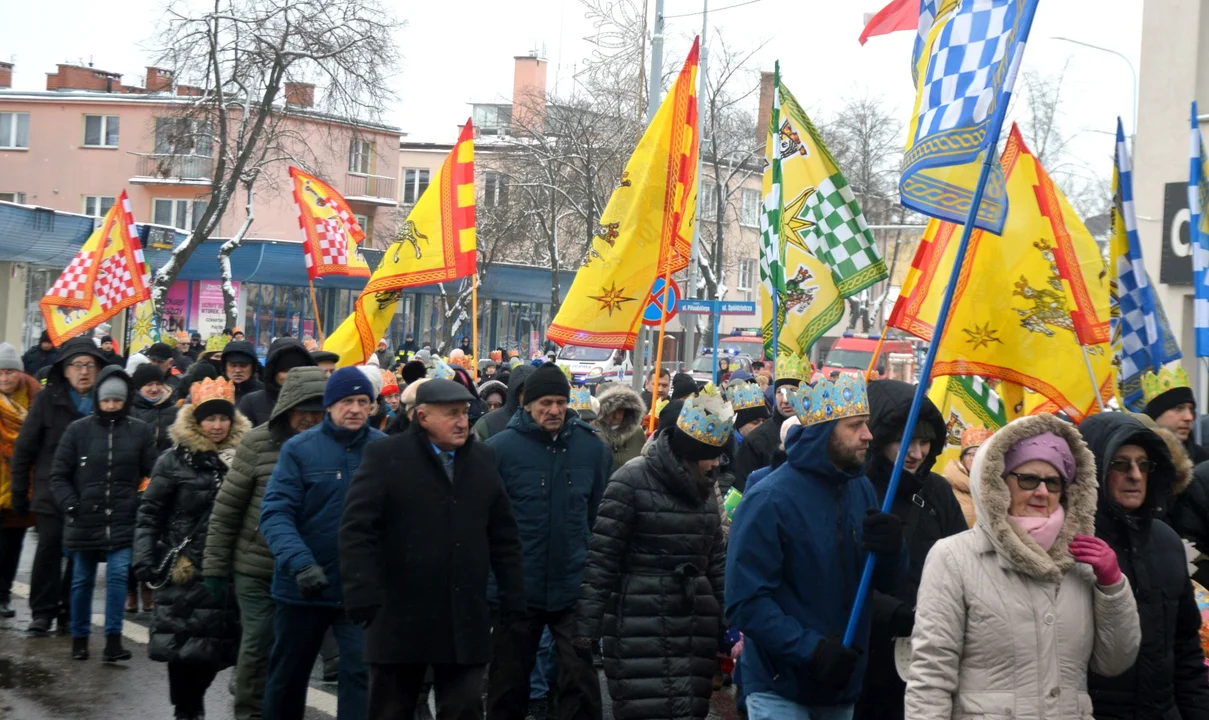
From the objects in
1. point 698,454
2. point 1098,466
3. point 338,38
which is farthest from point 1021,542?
point 338,38

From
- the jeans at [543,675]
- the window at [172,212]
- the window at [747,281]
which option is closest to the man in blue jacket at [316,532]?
the jeans at [543,675]

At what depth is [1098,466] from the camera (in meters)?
4.82

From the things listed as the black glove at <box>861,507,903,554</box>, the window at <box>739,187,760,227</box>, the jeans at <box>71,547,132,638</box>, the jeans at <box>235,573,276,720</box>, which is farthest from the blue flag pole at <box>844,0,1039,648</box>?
the window at <box>739,187,760,227</box>

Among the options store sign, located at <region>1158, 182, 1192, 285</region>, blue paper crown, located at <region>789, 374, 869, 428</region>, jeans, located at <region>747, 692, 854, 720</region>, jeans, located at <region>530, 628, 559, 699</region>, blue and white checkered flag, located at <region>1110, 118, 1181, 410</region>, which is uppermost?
store sign, located at <region>1158, 182, 1192, 285</region>

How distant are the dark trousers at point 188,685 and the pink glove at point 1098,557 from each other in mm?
4590

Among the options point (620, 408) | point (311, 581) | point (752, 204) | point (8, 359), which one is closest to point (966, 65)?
point (311, 581)

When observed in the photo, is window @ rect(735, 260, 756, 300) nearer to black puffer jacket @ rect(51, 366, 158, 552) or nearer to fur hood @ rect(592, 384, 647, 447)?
fur hood @ rect(592, 384, 647, 447)

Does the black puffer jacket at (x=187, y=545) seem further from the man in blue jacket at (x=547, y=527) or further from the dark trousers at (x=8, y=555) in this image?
the dark trousers at (x=8, y=555)

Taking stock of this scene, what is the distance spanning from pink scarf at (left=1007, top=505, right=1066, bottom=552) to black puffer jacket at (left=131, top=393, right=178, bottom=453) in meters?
7.53

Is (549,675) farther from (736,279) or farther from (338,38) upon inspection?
(736,279)

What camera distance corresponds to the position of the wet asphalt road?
790cm

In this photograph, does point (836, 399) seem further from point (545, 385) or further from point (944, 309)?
point (545, 385)

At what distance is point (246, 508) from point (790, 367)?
14.7 ft

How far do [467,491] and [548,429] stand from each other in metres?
1.21
